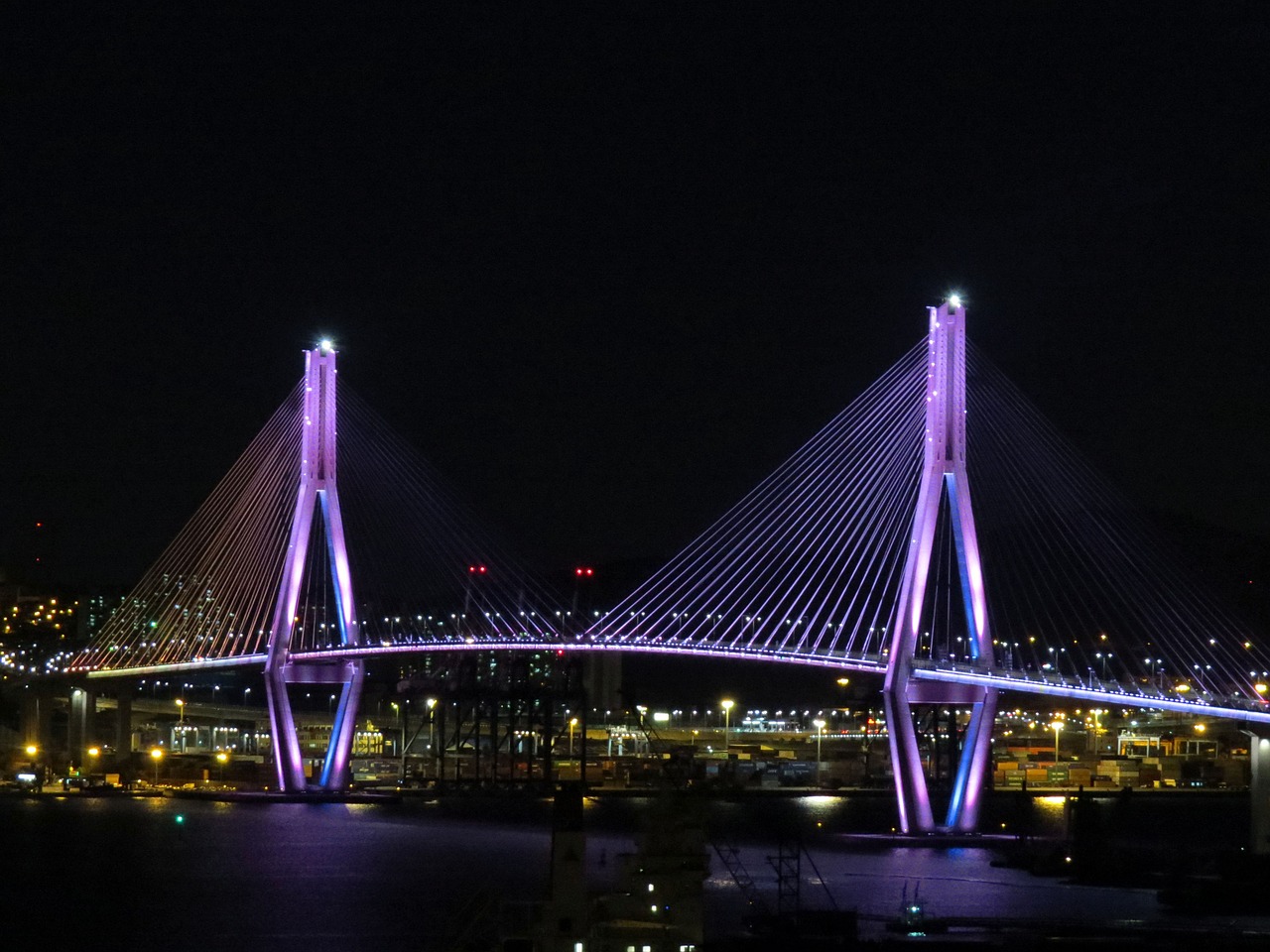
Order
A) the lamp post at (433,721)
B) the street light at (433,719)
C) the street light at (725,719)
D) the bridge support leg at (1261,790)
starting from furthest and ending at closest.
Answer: the street light at (725,719) → the street light at (433,719) → the lamp post at (433,721) → the bridge support leg at (1261,790)

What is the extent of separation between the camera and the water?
84.0ft

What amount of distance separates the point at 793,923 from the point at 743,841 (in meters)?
16.1

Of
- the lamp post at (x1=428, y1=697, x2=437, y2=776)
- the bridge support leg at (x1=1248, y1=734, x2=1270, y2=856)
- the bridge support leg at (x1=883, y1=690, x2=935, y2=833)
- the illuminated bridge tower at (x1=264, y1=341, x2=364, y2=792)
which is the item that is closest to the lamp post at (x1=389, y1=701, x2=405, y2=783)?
the lamp post at (x1=428, y1=697, x2=437, y2=776)

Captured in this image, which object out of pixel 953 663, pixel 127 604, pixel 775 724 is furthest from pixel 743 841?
pixel 775 724

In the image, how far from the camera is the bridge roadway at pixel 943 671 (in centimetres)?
3161

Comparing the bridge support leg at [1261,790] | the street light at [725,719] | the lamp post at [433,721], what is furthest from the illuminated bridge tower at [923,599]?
the street light at [725,719]

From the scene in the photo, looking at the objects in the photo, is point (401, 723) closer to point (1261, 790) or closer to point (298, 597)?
point (298, 597)

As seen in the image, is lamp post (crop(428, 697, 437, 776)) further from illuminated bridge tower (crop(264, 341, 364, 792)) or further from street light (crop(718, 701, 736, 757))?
illuminated bridge tower (crop(264, 341, 364, 792))

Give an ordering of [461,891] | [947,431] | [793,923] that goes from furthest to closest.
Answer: [947,431] < [461,891] < [793,923]

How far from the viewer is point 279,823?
43062 mm

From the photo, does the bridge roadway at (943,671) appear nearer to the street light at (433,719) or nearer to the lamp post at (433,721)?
the lamp post at (433,721)

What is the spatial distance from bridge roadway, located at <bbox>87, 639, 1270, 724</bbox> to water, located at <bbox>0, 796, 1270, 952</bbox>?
9.53ft

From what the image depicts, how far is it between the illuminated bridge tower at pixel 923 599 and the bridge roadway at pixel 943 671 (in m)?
0.41

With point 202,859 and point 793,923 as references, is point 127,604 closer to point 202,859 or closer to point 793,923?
point 202,859
